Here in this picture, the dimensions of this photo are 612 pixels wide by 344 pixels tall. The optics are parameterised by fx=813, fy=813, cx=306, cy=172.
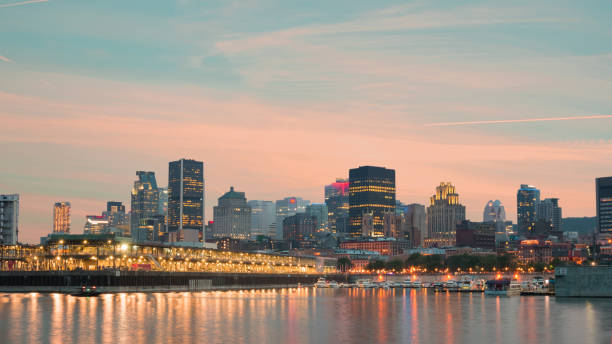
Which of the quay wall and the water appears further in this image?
the quay wall

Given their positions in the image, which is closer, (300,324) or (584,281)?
(300,324)

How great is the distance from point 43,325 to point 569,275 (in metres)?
106

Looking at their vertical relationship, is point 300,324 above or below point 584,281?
below

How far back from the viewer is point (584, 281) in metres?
158

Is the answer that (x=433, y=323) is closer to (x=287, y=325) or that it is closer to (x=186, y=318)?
(x=287, y=325)

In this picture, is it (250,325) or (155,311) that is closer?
(250,325)

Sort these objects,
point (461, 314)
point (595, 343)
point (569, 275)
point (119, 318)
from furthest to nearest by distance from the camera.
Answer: point (569, 275) → point (461, 314) → point (119, 318) → point (595, 343)

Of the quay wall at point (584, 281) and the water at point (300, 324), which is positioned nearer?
the water at point (300, 324)

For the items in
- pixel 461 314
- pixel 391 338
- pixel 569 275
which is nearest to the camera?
pixel 391 338

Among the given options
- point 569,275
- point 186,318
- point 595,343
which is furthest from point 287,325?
point 569,275

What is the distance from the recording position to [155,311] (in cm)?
11994

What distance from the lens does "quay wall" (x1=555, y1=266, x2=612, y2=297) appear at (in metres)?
156

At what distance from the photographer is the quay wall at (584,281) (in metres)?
156

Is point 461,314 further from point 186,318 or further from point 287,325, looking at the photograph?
point 186,318
